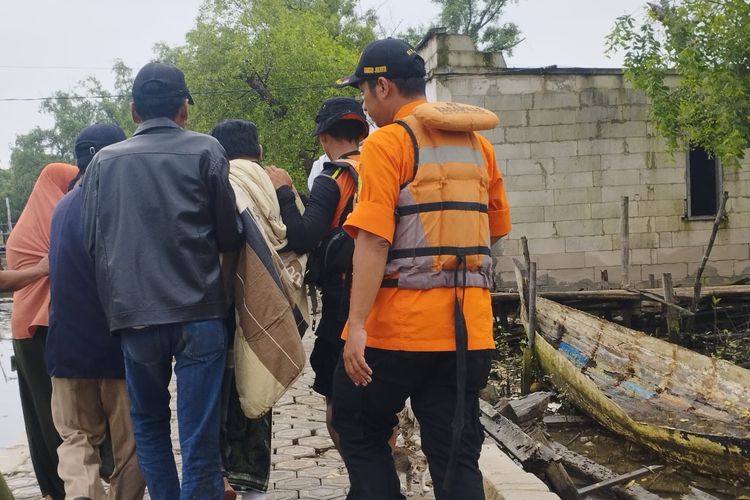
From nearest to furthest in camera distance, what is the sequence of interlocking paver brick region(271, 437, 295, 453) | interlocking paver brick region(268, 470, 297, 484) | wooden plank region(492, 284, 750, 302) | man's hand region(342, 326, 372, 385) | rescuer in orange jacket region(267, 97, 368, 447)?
man's hand region(342, 326, 372, 385) → rescuer in orange jacket region(267, 97, 368, 447) → interlocking paver brick region(268, 470, 297, 484) → interlocking paver brick region(271, 437, 295, 453) → wooden plank region(492, 284, 750, 302)

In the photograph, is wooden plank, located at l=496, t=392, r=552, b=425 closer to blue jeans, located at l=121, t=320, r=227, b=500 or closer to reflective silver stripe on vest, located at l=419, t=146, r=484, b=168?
blue jeans, located at l=121, t=320, r=227, b=500

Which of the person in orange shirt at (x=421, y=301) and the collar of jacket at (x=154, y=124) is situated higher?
the collar of jacket at (x=154, y=124)

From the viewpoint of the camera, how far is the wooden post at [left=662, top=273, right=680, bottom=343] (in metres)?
10.9

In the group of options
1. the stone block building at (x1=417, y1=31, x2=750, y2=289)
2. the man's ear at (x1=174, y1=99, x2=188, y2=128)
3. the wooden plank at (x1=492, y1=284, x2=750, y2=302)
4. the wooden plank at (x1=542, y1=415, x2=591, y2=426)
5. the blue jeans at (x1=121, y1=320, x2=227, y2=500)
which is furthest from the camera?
the stone block building at (x1=417, y1=31, x2=750, y2=289)

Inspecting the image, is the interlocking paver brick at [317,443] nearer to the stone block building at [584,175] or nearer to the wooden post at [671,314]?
the wooden post at [671,314]

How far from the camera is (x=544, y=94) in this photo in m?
13.4

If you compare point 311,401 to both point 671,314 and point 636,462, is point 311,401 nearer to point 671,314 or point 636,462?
point 636,462

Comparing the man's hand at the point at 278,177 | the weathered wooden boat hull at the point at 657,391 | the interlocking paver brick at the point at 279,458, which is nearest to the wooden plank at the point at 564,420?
the weathered wooden boat hull at the point at 657,391

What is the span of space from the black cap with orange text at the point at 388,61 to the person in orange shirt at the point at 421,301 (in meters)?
0.21

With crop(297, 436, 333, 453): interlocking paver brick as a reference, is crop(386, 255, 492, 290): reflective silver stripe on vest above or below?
above

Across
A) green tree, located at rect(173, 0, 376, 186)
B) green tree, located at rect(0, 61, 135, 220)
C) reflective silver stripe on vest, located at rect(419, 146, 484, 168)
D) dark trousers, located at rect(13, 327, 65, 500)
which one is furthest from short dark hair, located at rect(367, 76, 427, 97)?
green tree, located at rect(0, 61, 135, 220)

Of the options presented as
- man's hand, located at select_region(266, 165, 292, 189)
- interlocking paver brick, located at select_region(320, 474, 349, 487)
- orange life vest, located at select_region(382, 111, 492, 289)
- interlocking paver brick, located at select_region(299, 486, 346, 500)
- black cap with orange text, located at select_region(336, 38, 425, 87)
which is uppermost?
black cap with orange text, located at select_region(336, 38, 425, 87)

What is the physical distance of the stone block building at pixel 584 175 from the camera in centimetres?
1328

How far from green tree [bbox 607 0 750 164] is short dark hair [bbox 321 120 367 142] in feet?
21.6
